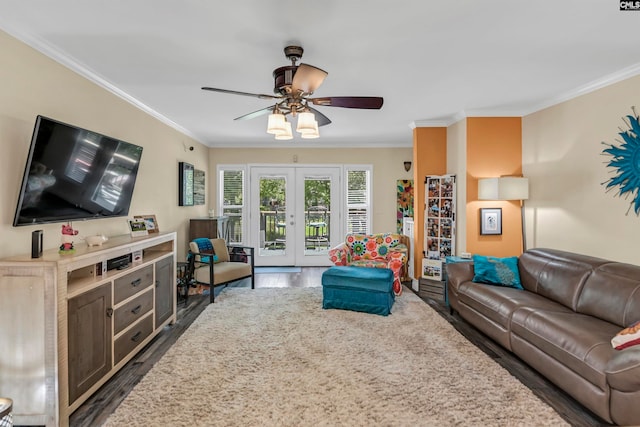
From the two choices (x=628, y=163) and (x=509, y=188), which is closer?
(x=628, y=163)

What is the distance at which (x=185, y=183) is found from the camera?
16.4 ft

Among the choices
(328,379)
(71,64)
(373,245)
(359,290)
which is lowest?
(328,379)

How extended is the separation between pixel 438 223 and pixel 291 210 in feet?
9.61

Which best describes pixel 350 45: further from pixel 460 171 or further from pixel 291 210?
pixel 291 210

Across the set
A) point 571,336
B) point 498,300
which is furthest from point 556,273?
point 571,336

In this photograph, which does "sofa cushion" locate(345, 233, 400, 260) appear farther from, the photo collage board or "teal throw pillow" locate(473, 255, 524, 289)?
"teal throw pillow" locate(473, 255, 524, 289)

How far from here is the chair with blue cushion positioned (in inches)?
167

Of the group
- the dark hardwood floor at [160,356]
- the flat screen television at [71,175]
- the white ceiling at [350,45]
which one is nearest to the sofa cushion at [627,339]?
the dark hardwood floor at [160,356]

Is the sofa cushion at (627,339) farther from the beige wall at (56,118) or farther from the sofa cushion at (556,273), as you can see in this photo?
the beige wall at (56,118)

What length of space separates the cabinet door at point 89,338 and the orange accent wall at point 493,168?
4.03 meters

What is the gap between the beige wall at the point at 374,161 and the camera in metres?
6.43

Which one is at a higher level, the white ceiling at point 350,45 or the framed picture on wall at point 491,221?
the white ceiling at point 350,45

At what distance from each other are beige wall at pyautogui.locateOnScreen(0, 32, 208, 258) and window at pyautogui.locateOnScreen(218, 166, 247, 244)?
210 cm

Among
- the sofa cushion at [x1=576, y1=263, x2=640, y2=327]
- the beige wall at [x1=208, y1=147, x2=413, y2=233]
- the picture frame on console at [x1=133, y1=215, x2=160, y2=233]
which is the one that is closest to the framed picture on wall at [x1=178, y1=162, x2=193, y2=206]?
the beige wall at [x1=208, y1=147, x2=413, y2=233]
